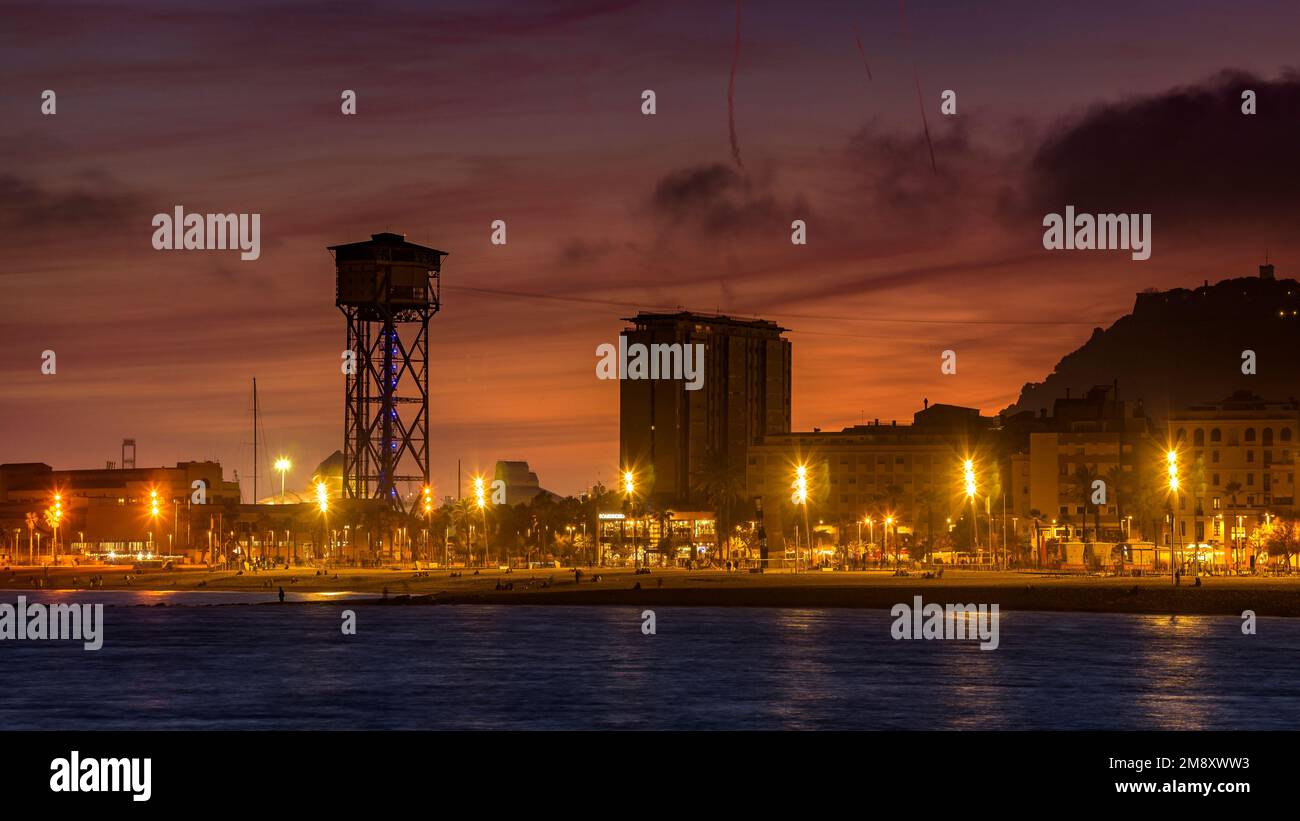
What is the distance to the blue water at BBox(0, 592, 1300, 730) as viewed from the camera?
3265 inches

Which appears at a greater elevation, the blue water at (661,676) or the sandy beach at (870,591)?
the sandy beach at (870,591)

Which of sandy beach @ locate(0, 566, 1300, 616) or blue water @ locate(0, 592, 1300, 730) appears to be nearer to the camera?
blue water @ locate(0, 592, 1300, 730)

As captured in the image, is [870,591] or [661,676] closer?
[661,676]

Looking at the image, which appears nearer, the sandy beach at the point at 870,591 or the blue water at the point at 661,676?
the blue water at the point at 661,676

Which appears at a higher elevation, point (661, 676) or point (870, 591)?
point (870, 591)

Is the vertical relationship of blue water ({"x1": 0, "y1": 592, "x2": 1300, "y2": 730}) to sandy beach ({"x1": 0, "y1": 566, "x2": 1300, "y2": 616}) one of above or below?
below

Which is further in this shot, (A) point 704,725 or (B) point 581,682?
(B) point 581,682

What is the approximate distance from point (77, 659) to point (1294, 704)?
80845 millimetres

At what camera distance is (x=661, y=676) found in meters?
102

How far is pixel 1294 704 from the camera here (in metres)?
86.5

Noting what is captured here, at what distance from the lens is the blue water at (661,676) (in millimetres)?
82938
